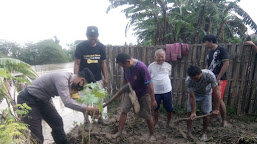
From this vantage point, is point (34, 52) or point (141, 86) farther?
point (34, 52)

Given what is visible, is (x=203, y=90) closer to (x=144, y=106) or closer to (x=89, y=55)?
(x=144, y=106)

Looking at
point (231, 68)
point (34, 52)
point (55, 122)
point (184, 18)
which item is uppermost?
point (184, 18)

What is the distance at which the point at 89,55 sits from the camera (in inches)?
137

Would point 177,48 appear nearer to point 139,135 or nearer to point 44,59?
point 139,135

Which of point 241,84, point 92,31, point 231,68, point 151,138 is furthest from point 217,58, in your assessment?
point 92,31

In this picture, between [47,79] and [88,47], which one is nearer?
[47,79]

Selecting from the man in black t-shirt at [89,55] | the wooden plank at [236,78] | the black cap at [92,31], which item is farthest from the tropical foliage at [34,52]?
the wooden plank at [236,78]

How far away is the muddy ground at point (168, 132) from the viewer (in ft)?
10.1

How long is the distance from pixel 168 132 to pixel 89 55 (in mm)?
2300

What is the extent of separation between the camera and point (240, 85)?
418 centimetres

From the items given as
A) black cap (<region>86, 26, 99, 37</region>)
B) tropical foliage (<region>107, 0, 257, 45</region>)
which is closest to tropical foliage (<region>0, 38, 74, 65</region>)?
tropical foliage (<region>107, 0, 257, 45</region>)

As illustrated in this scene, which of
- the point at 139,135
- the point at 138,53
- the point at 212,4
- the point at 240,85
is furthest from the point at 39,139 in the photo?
the point at 212,4

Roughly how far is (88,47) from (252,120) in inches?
163

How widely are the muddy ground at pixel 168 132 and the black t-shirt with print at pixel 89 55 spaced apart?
1198 millimetres
